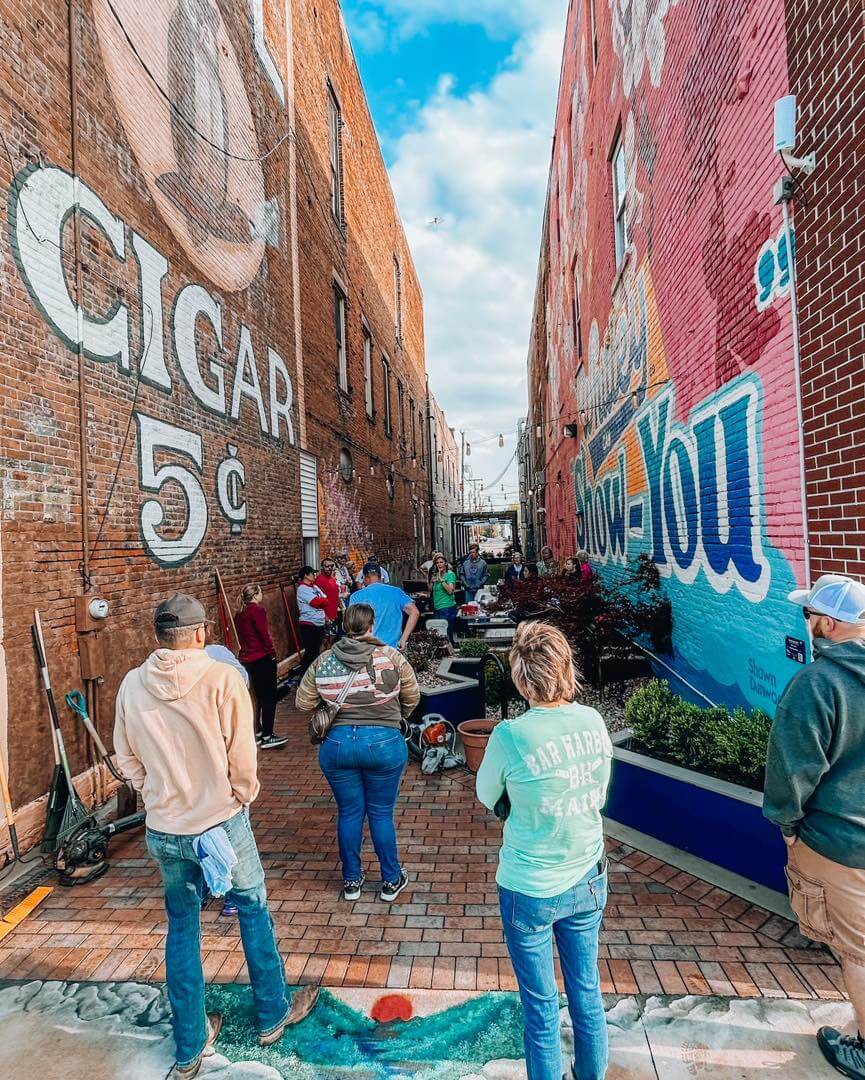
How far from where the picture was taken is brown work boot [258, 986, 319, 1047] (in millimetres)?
2664

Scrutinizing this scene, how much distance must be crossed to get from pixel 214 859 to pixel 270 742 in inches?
171

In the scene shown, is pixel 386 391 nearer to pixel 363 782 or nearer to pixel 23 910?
pixel 363 782

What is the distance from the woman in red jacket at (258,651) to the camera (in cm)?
642

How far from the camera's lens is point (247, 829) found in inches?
107

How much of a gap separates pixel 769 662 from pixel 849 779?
2579 millimetres

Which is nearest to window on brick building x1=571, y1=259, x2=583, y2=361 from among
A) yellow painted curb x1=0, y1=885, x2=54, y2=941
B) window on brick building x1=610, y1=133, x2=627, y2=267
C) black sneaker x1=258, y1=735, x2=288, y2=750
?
window on brick building x1=610, y1=133, x2=627, y2=267

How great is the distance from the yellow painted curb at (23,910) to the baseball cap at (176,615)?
2.45 meters

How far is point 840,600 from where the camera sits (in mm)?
2342

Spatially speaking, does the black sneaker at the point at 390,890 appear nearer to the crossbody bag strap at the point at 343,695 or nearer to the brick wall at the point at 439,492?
the crossbody bag strap at the point at 343,695

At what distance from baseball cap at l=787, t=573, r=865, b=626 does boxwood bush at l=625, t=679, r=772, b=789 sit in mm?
1744

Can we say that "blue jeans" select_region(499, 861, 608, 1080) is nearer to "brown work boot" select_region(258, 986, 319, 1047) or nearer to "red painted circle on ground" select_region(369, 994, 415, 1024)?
"red painted circle on ground" select_region(369, 994, 415, 1024)

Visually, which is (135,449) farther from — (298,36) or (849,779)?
(298,36)

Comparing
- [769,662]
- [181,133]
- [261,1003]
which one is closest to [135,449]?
[181,133]

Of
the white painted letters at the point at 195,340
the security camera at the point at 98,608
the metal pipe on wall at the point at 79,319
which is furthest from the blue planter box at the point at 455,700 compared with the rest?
the white painted letters at the point at 195,340
